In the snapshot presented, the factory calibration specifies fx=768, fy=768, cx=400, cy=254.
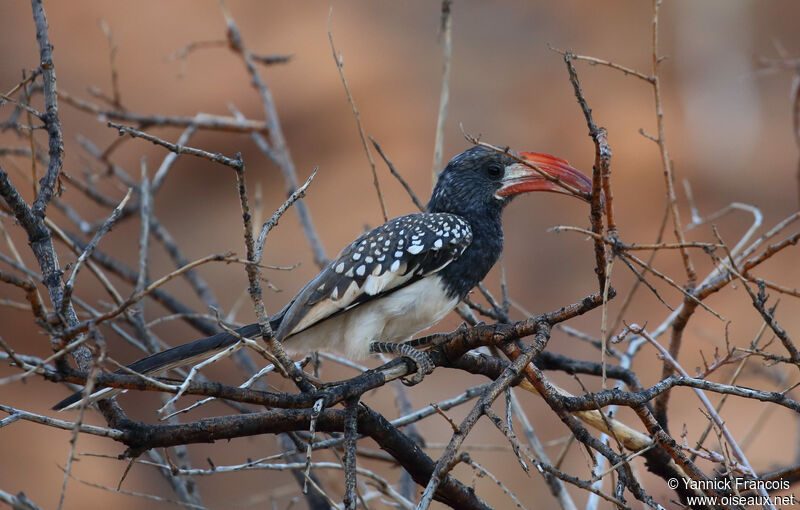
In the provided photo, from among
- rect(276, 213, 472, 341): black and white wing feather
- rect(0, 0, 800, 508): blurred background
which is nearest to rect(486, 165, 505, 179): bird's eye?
rect(276, 213, 472, 341): black and white wing feather

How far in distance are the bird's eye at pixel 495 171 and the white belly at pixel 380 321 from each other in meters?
0.67

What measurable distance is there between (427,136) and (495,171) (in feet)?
19.7

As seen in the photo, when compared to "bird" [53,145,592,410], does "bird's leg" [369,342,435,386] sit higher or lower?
lower

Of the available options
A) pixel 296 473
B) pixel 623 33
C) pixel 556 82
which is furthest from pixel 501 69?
pixel 296 473

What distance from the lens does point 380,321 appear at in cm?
294

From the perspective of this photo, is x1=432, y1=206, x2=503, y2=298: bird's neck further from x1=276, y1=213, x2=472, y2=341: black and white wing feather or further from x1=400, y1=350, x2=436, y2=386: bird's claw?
x1=400, y1=350, x2=436, y2=386: bird's claw

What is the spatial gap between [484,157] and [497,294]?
17.3 ft

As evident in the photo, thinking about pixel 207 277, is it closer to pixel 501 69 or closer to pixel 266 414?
pixel 501 69

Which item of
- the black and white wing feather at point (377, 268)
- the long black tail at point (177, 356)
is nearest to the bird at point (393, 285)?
the black and white wing feather at point (377, 268)

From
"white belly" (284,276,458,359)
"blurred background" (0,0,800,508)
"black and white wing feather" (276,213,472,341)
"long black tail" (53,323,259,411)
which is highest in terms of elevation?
"blurred background" (0,0,800,508)

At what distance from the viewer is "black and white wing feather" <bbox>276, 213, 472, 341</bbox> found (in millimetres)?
2854

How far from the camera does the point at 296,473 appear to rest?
3178 mm

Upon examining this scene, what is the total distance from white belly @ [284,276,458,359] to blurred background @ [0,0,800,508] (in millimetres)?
4247

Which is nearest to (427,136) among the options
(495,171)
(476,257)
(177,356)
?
(495,171)
